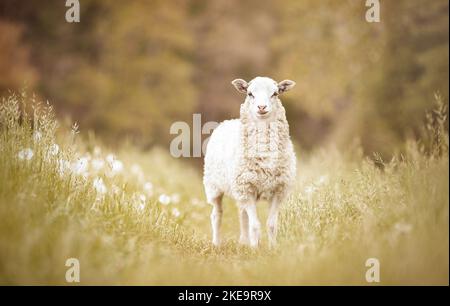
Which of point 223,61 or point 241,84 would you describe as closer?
point 241,84

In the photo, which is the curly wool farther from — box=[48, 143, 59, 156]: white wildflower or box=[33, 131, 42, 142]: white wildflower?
box=[33, 131, 42, 142]: white wildflower

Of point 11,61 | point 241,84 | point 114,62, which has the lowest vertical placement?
point 241,84

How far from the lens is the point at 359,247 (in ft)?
13.5

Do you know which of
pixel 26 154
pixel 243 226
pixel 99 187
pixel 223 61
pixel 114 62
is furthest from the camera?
pixel 223 61

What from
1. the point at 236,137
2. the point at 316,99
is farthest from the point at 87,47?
the point at 236,137

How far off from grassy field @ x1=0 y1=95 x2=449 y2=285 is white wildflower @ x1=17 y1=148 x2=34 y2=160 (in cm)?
1

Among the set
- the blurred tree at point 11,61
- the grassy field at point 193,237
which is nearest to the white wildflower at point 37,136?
the grassy field at point 193,237

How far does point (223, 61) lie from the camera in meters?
19.7

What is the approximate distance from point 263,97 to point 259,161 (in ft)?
2.32

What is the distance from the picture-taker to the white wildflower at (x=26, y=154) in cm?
476

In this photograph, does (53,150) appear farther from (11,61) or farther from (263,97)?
(11,61)

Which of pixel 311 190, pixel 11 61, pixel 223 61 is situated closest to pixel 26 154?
pixel 311 190
